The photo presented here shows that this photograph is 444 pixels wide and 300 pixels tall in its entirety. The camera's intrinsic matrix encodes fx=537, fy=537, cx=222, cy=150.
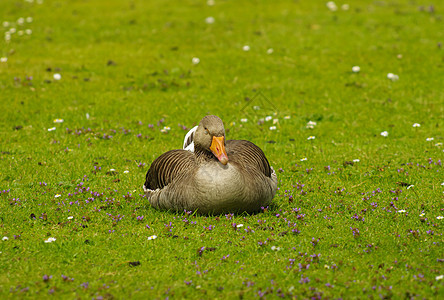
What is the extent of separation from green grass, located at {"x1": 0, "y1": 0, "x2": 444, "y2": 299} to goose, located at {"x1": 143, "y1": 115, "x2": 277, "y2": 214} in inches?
10.8

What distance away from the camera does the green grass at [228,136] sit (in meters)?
7.03

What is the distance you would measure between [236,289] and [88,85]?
1277 cm

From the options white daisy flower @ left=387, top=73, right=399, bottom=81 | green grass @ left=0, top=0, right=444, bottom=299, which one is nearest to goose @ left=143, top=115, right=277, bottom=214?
green grass @ left=0, top=0, right=444, bottom=299

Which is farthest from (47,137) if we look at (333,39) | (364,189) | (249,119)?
(333,39)

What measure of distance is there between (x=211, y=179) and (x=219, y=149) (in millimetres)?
493

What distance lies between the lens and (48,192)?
399 inches

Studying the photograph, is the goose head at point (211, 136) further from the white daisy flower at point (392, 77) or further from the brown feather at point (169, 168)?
the white daisy flower at point (392, 77)

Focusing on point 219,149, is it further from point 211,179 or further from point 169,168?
point 169,168

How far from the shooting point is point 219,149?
8.40 meters

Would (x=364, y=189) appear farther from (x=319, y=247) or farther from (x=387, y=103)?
(x=387, y=103)

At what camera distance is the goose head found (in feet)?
27.7

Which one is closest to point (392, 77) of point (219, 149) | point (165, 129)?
point (165, 129)

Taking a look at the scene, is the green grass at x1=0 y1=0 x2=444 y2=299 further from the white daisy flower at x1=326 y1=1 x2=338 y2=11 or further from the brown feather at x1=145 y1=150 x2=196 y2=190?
the brown feather at x1=145 y1=150 x2=196 y2=190

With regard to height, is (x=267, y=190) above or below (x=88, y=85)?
above
